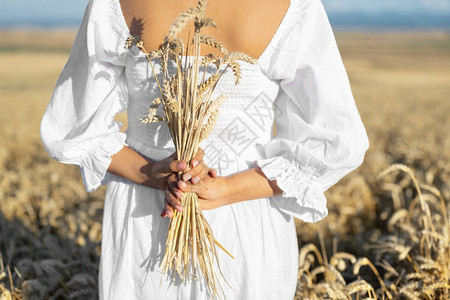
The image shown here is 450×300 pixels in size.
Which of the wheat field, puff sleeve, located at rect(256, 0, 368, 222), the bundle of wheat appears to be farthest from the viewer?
the wheat field

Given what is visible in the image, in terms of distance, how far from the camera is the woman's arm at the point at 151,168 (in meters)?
1.28

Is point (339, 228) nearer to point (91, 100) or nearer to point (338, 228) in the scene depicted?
point (338, 228)

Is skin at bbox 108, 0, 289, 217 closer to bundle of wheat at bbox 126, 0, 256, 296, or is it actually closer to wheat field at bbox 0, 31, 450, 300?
bundle of wheat at bbox 126, 0, 256, 296

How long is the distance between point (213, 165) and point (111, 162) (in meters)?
0.31

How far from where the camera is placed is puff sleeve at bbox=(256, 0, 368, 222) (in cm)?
135

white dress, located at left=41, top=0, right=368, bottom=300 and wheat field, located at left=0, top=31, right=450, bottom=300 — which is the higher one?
white dress, located at left=41, top=0, right=368, bottom=300

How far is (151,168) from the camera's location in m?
1.41

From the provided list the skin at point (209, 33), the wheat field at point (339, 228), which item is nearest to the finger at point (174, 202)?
the skin at point (209, 33)

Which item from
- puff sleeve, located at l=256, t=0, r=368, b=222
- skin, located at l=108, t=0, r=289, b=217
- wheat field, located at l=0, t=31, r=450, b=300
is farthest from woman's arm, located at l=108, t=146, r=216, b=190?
wheat field, located at l=0, t=31, r=450, b=300

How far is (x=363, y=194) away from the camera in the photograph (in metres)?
4.24

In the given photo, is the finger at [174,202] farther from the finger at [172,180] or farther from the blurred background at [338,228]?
the blurred background at [338,228]

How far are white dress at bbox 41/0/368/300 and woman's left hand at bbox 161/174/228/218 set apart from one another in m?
0.09

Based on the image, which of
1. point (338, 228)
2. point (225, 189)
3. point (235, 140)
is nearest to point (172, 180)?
point (225, 189)

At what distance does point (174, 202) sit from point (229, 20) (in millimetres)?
513
